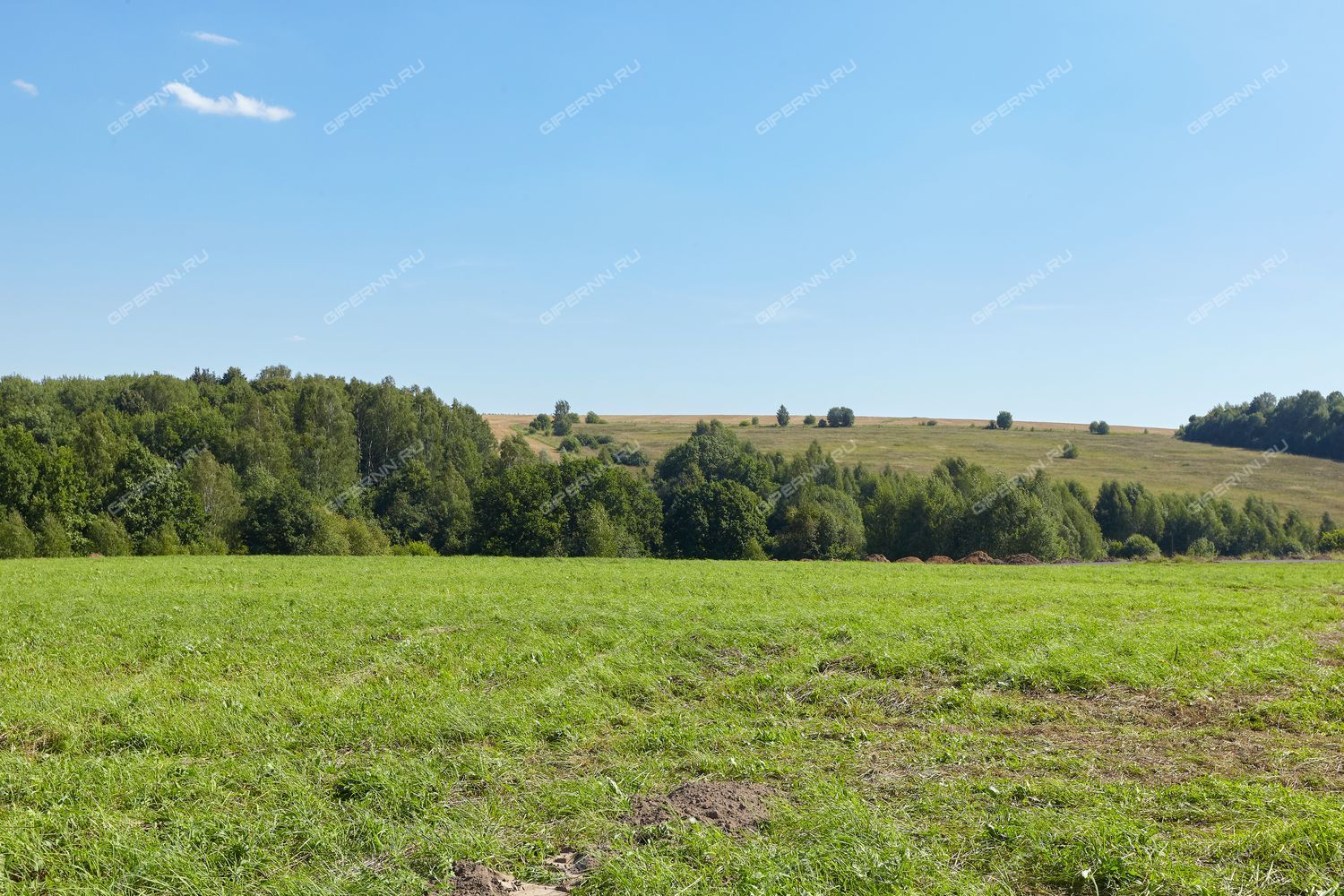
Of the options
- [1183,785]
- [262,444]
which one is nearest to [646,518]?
[262,444]

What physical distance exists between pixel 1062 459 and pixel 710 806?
133 meters

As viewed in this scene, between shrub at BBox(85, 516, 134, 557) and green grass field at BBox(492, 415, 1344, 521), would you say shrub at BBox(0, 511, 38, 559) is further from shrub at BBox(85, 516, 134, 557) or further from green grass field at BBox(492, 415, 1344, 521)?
green grass field at BBox(492, 415, 1344, 521)

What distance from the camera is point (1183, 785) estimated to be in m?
6.85

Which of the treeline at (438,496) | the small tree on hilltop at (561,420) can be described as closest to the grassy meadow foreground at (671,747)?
the treeline at (438,496)

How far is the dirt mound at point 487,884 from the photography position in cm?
533

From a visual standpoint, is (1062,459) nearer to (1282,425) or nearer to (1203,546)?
(1282,425)

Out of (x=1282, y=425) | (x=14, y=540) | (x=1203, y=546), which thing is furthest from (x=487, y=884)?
(x=1282, y=425)

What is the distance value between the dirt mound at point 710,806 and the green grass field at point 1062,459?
346 feet

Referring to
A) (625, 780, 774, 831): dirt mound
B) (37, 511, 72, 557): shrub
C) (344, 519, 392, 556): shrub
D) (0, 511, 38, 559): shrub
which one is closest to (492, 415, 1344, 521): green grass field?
(344, 519, 392, 556): shrub

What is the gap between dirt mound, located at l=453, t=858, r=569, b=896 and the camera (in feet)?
17.5

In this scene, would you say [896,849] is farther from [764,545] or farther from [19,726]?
[764,545]

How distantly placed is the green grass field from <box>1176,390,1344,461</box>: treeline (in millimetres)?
4294

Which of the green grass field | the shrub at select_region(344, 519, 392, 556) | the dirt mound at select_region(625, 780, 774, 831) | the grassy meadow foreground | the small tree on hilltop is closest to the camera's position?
the grassy meadow foreground

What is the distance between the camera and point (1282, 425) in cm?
13025
